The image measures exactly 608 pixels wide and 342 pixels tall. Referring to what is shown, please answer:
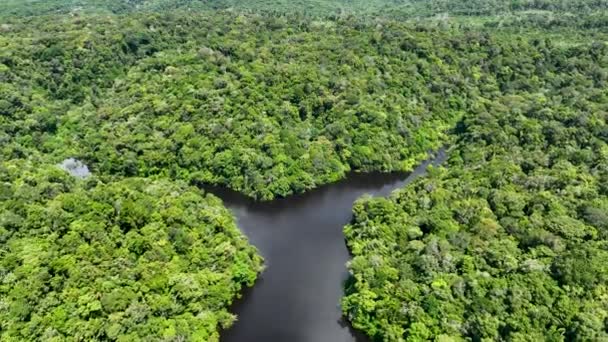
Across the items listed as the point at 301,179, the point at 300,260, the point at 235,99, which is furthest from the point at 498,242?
the point at 235,99

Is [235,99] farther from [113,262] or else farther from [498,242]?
[498,242]

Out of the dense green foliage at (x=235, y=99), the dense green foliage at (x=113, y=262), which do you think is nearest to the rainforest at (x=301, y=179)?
Result: the dense green foliage at (x=113, y=262)

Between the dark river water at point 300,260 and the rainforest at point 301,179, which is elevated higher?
the rainforest at point 301,179

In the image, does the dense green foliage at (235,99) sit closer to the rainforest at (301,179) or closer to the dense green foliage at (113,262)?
the rainforest at (301,179)

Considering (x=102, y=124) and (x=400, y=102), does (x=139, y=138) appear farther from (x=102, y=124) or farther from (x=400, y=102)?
(x=400, y=102)

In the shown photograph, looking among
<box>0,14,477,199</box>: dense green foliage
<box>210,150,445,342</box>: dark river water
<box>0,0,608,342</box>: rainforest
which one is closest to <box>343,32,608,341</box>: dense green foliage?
<box>0,0,608,342</box>: rainforest

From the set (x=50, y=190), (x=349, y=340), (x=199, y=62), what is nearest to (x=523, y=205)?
(x=349, y=340)

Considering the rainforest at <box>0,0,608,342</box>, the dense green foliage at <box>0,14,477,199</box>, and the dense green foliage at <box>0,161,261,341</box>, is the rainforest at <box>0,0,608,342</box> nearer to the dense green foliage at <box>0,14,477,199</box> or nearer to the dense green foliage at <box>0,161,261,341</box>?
the dense green foliage at <box>0,161,261,341</box>
